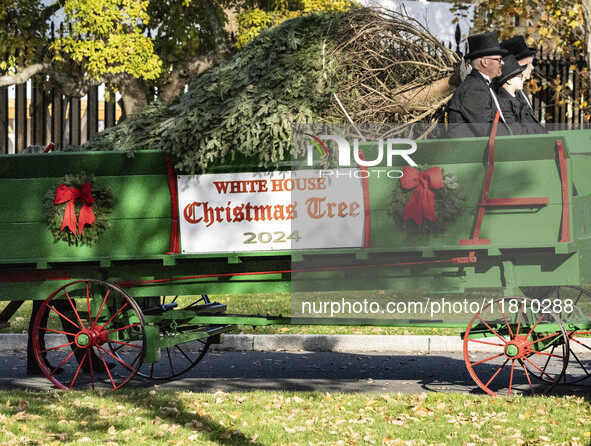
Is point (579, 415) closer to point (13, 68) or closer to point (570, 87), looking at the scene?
point (570, 87)

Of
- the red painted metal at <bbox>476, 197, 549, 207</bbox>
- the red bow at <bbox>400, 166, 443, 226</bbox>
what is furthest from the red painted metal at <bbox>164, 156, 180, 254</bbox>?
the red painted metal at <bbox>476, 197, 549, 207</bbox>

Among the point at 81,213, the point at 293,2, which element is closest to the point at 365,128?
the point at 81,213

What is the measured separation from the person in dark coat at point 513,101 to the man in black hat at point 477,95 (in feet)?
0.38

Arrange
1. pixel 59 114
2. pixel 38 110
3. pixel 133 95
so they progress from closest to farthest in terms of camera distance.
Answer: pixel 133 95 < pixel 59 114 < pixel 38 110

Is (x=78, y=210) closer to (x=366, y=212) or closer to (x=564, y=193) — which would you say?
(x=366, y=212)

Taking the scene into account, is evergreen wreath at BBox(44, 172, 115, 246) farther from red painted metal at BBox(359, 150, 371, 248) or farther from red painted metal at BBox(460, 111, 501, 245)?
red painted metal at BBox(460, 111, 501, 245)

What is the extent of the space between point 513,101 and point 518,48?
2.33 feet

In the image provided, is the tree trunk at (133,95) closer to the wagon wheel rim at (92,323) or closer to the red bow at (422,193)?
the wagon wheel rim at (92,323)

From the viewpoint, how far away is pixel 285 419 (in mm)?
6113

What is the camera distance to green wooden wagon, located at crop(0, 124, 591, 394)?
22.4 feet

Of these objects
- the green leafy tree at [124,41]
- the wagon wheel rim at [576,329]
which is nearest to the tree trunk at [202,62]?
the green leafy tree at [124,41]

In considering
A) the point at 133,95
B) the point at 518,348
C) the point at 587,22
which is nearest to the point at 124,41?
the point at 133,95

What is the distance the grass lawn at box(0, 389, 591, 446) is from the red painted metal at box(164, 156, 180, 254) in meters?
1.20

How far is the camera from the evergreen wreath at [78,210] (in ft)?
23.9
